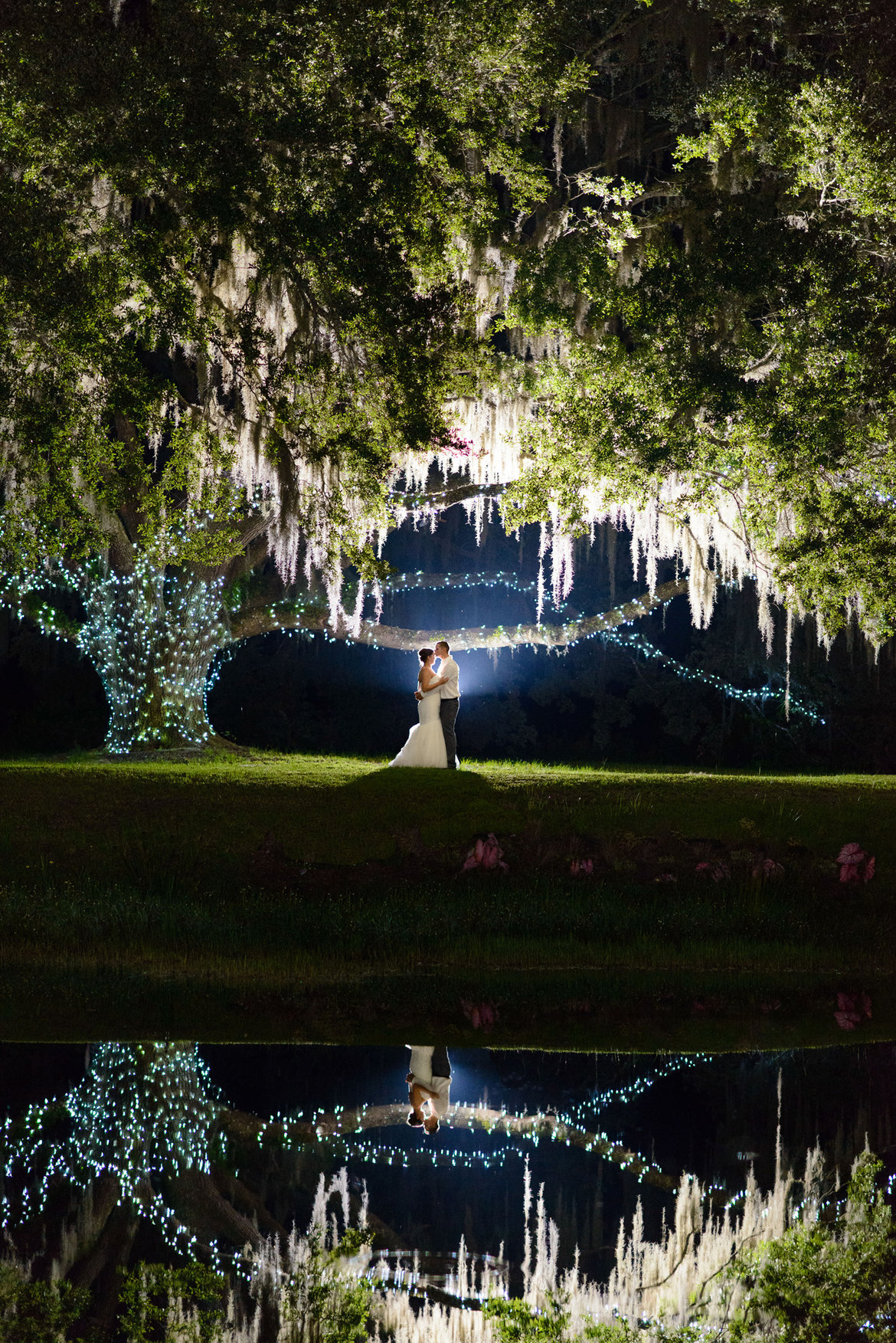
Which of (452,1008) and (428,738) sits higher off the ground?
(428,738)

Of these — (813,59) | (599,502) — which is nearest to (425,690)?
(599,502)

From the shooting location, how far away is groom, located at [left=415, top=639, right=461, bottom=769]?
53.1 feet

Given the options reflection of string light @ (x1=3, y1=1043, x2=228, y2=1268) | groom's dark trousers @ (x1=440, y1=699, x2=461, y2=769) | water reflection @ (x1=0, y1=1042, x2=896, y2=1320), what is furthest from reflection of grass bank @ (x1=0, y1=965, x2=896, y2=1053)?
groom's dark trousers @ (x1=440, y1=699, x2=461, y2=769)

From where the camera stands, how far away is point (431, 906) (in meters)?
11.4

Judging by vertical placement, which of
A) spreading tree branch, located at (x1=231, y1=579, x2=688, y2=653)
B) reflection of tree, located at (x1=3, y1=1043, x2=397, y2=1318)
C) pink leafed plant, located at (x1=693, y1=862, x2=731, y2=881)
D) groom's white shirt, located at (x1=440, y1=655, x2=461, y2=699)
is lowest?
reflection of tree, located at (x1=3, y1=1043, x2=397, y2=1318)

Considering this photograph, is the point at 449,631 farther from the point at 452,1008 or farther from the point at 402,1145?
the point at 402,1145

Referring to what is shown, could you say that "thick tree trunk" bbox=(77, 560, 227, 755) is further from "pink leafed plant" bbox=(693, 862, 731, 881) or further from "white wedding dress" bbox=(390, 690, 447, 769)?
"pink leafed plant" bbox=(693, 862, 731, 881)

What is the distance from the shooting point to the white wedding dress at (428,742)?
16.4 m

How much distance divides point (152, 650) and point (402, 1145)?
1343cm

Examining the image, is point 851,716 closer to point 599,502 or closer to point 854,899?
point 599,502

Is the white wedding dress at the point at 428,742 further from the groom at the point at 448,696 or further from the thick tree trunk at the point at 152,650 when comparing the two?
the thick tree trunk at the point at 152,650

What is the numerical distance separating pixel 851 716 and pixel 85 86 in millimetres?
21769

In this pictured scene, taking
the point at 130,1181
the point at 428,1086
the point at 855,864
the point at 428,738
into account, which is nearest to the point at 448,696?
the point at 428,738

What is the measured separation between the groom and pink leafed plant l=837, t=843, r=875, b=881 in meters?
5.19
